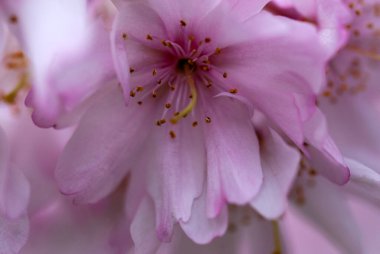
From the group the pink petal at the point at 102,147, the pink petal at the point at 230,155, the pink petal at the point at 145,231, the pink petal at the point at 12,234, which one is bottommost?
the pink petal at the point at 145,231

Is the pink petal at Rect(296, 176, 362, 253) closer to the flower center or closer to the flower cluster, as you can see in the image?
the flower cluster

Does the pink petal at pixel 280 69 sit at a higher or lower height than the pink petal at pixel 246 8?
lower


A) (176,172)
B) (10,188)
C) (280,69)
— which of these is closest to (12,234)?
(10,188)

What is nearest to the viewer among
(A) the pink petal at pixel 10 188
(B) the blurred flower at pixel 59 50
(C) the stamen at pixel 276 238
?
(B) the blurred flower at pixel 59 50

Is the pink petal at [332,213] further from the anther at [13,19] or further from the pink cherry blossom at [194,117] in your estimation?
the anther at [13,19]

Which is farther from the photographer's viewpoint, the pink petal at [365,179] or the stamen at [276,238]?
the stamen at [276,238]

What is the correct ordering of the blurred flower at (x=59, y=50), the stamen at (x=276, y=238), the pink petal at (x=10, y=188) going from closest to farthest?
the blurred flower at (x=59, y=50), the pink petal at (x=10, y=188), the stamen at (x=276, y=238)

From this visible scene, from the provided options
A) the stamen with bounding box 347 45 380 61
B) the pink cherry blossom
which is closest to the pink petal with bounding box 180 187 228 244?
the pink cherry blossom

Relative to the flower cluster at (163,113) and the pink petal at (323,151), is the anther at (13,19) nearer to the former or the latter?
the flower cluster at (163,113)

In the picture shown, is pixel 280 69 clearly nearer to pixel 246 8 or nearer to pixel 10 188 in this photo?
pixel 246 8

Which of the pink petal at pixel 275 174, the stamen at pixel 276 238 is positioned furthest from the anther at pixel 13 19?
the stamen at pixel 276 238

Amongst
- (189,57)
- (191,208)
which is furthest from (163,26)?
(191,208)
